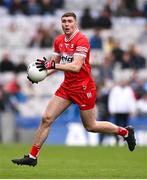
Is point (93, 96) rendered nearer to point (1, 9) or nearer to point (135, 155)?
point (135, 155)

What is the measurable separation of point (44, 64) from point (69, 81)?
0.60 metres

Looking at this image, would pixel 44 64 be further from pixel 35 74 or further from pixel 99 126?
pixel 99 126

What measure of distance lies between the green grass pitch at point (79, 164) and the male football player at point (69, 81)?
0.53m

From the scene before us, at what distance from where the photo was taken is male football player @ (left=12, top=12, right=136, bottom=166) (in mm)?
11695

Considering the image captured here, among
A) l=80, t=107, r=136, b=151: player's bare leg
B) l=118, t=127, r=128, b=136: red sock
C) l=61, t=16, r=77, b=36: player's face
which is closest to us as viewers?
l=61, t=16, r=77, b=36: player's face

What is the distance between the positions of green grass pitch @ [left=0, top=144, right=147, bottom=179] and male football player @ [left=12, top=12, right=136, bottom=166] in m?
0.53

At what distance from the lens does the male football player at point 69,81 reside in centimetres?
1170

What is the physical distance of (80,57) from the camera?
1173 cm

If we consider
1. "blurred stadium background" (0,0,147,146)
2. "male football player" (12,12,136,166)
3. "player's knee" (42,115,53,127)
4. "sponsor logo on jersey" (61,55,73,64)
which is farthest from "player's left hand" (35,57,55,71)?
"blurred stadium background" (0,0,147,146)

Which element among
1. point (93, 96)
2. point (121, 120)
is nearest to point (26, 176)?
point (93, 96)

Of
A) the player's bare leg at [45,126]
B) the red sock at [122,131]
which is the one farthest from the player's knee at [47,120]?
the red sock at [122,131]

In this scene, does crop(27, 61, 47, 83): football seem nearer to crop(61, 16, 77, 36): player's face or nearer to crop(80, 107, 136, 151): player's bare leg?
crop(61, 16, 77, 36): player's face

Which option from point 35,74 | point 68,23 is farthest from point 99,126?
point 68,23

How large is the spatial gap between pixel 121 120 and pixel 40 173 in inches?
407
